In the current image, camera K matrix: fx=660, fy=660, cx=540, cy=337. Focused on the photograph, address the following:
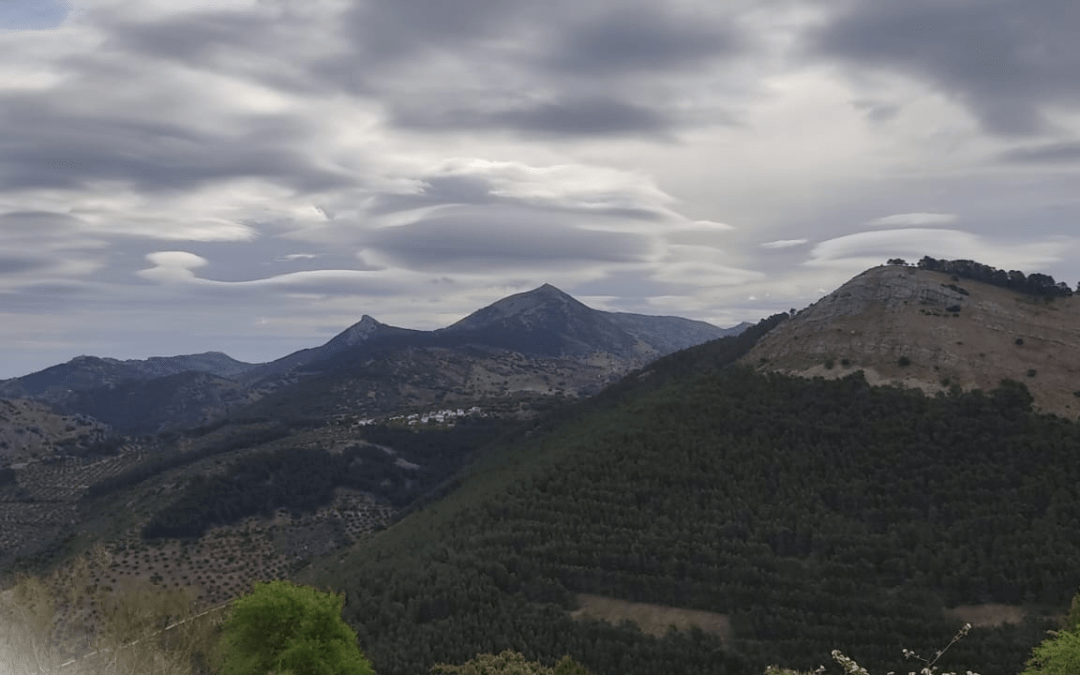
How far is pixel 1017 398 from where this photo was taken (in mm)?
97375

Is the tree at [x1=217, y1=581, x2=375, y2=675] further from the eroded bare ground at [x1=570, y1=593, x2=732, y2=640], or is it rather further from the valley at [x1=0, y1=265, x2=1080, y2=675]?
the eroded bare ground at [x1=570, y1=593, x2=732, y2=640]

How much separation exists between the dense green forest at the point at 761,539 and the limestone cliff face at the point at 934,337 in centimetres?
687

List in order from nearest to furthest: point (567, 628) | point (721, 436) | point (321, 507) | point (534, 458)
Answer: point (567, 628)
point (721, 436)
point (534, 458)
point (321, 507)

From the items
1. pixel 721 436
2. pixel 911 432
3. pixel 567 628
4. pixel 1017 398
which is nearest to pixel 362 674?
pixel 567 628

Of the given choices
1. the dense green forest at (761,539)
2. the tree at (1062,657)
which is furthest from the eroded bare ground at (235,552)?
the tree at (1062,657)

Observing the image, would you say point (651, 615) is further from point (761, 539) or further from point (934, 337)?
point (934, 337)

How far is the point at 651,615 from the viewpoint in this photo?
7131 cm

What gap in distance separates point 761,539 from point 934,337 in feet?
207

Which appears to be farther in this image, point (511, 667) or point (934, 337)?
point (934, 337)

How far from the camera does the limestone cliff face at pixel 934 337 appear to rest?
4181 inches

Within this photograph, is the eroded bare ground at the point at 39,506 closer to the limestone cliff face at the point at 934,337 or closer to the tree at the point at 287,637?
the tree at the point at 287,637

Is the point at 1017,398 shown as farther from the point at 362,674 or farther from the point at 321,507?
the point at 321,507

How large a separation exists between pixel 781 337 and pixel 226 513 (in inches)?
4881

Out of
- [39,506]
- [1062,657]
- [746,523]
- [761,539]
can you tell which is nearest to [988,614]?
[761,539]
